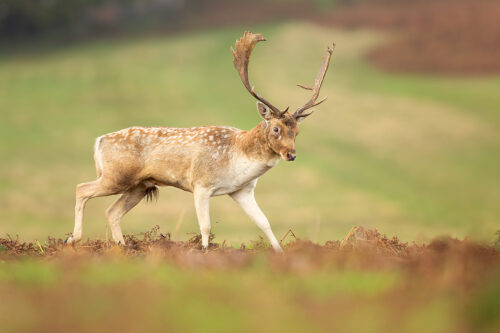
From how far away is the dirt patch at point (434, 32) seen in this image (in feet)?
122

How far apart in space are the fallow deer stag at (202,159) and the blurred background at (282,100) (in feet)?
34.0

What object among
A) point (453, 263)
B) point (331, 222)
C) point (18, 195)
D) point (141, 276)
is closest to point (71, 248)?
point (141, 276)

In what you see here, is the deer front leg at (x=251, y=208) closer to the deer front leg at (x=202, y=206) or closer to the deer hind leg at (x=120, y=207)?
the deer front leg at (x=202, y=206)

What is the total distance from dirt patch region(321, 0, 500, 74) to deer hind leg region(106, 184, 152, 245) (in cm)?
2874

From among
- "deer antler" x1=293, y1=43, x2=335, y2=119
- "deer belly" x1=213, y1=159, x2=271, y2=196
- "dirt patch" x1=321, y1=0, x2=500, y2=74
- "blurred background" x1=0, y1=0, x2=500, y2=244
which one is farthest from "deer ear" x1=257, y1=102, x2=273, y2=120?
"dirt patch" x1=321, y1=0, x2=500, y2=74

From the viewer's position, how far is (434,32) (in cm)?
3938

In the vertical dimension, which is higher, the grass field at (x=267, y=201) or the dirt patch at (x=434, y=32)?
the dirt patch at (x=434, y=32)

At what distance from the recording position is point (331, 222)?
74.1 feet

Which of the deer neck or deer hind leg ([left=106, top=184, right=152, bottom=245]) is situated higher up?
the deer neck

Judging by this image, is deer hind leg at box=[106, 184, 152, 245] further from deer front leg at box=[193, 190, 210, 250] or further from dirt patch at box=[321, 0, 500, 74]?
dirt patch at box=[321, 0, 500, 74]

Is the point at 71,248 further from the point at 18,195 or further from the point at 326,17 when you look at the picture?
the point at 326,17

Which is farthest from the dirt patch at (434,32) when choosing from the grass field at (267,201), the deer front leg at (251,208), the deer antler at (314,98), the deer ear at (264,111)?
the deer ear at (264,111)

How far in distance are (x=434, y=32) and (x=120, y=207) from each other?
3299 centimetres

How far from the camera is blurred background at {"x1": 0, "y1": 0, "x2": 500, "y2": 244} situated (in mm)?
24312
